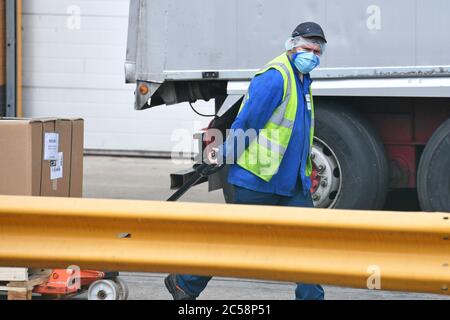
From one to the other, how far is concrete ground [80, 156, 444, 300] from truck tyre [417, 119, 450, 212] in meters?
1.43

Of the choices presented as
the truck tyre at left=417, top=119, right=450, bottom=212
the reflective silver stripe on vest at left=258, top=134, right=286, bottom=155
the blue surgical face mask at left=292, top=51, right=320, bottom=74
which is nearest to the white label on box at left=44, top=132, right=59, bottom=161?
the reflective silver stripe on vest at left=258, top=134, right=286, bottom=155

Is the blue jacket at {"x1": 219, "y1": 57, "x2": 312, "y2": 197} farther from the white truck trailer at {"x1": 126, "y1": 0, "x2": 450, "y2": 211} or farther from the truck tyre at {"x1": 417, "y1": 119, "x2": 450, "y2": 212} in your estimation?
the truck tyre at {"x1": 417, "y1": 119, "x2": 450, "y2": 212}

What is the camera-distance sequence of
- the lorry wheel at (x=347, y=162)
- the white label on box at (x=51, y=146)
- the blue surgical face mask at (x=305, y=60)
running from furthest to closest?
the lorry wheel at (x=347, y=162), the white label on box at (x=51, y=146), the blue surgical face mask at (x=305, y=60)

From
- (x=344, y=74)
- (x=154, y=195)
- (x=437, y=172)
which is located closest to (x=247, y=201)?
(x=344, y=74)

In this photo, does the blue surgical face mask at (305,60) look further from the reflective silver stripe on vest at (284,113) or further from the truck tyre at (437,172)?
the truck tyre at (437,172)

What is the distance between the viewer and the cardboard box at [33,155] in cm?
652

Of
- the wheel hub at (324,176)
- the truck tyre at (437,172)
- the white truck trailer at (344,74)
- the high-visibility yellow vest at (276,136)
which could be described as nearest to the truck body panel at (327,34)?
the white truck trailer at (344,74)

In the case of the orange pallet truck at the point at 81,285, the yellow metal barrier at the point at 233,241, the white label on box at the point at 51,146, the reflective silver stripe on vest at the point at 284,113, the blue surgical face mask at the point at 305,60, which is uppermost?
the blue surgical face mask at the point at 305,60

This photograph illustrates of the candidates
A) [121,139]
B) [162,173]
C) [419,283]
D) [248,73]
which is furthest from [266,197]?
[121,139]

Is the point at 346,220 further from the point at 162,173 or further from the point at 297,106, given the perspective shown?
the point at 162,173

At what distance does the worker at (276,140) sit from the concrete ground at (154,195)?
1195mm

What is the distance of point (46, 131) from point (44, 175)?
0.28m

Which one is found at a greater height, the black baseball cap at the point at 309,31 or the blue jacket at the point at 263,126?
A: the black baseball cap at the point at 309,31

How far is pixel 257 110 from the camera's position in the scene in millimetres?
6078
